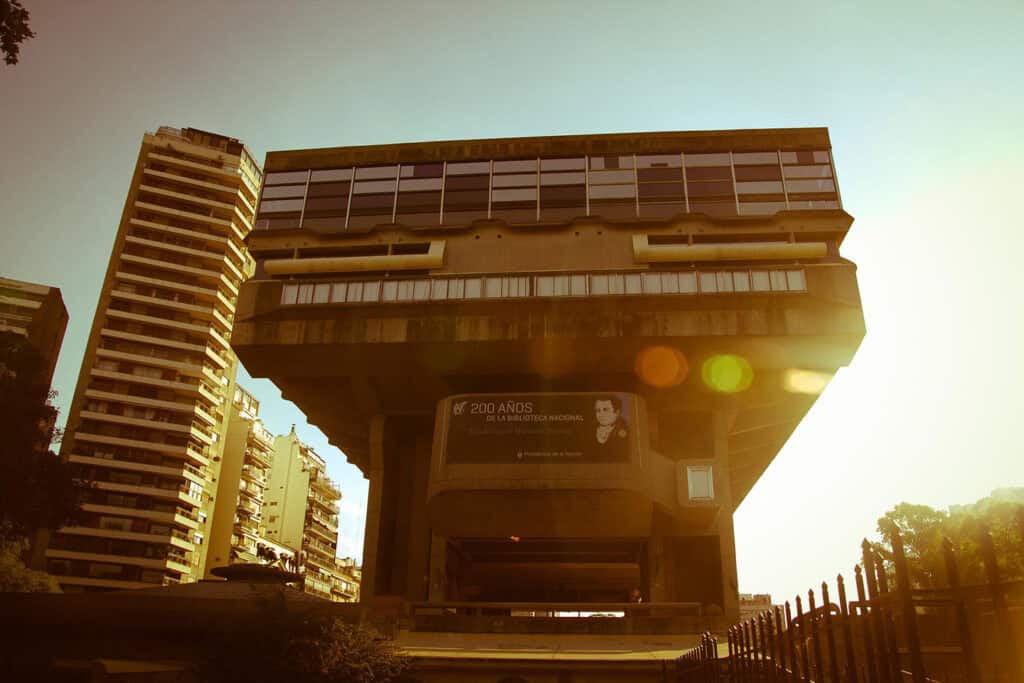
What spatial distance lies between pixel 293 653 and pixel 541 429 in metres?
18.9

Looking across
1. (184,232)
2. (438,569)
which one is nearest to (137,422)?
(184,232)

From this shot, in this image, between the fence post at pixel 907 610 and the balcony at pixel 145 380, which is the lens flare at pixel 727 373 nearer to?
the fence post at pixel 907 610

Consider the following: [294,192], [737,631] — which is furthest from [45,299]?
[737,631]

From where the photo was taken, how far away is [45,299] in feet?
202

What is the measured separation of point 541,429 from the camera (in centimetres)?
3212

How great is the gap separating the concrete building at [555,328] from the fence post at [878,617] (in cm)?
2723

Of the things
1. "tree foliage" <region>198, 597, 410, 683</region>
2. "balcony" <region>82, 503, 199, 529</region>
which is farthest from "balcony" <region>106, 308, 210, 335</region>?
"tree foliage" <region>198, 597, 410, 683</region>

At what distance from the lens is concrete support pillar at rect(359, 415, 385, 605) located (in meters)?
36.0

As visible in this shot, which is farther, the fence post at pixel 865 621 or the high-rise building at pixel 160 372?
the high-rise building at pixel 160 372

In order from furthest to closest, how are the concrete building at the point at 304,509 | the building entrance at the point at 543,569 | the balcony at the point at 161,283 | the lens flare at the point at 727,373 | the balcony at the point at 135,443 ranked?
1. the concrete building at the point at 304,509
2. the balcony at the point at 161,283
3. the balcony at the point at 135,443
4. the building entrance at the point at 543,569
5. the lens flare at the point at 727,373

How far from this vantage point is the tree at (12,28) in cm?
1095

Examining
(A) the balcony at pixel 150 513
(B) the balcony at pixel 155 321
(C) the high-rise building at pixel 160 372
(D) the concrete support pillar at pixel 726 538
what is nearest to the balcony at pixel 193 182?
(C) the high-rise building at pixel 160 372

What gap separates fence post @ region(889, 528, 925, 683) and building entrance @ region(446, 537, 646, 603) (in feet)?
108

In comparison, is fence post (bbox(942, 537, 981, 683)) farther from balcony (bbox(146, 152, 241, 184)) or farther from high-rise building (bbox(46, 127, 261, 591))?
balcony (bbox(146, 152, 241, 184))
